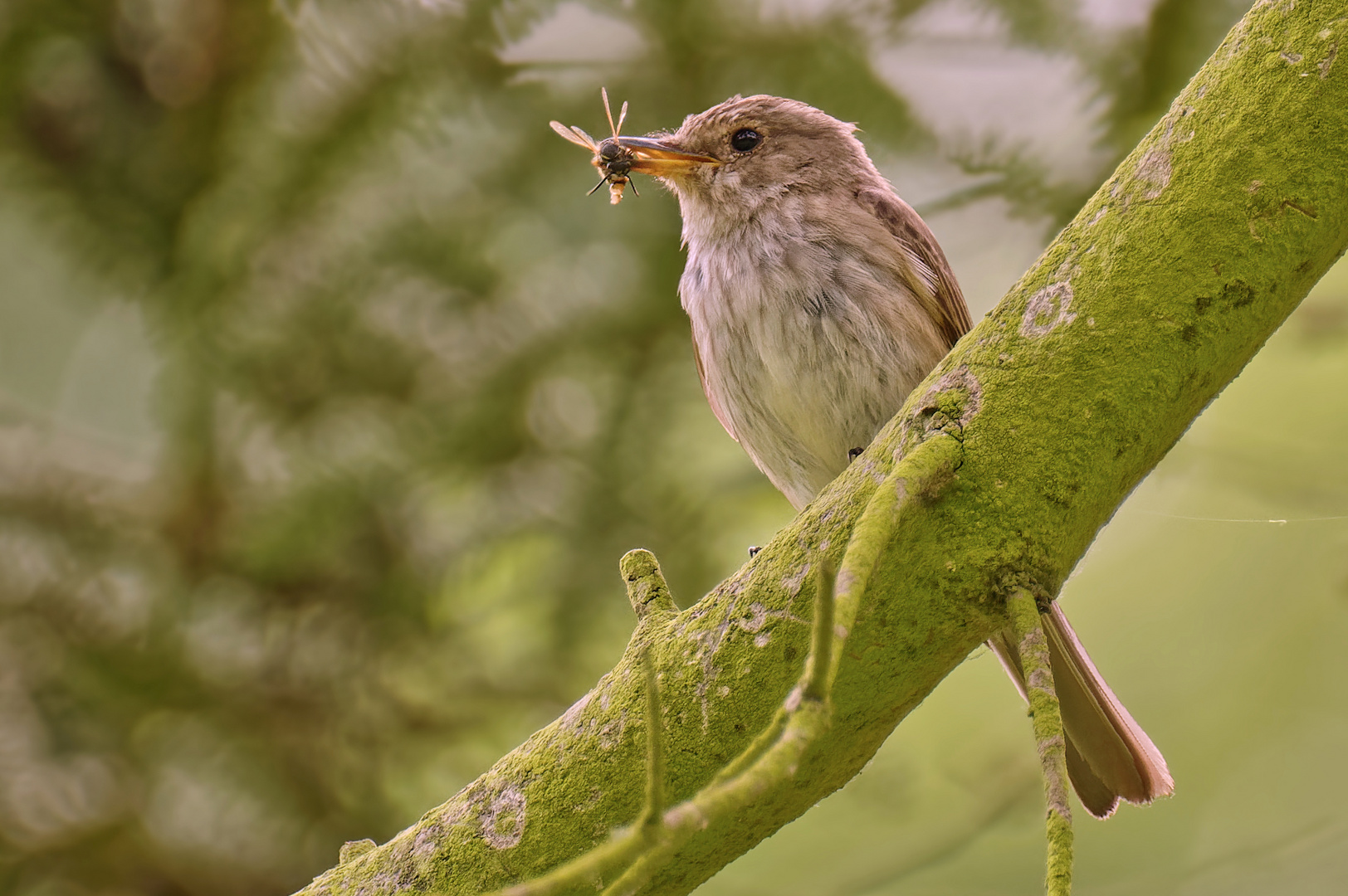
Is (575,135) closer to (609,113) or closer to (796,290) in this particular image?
(609,113)

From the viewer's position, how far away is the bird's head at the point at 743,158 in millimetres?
2992

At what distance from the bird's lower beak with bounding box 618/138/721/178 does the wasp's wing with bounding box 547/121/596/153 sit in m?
0.13

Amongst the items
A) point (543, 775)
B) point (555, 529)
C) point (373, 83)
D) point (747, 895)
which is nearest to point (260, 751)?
point (555, 529)

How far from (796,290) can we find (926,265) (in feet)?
1.27

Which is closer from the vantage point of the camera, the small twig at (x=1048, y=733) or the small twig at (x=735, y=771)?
the small twig at (x=735, y=771)

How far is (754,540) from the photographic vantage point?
3.26 metres

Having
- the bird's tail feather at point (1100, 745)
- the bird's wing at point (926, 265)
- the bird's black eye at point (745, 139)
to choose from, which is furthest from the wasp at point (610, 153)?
the bird's tail feather at point (1100, 745)

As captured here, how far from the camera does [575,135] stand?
3.11 m

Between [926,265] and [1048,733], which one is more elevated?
[926,265]

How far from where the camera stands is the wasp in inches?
117

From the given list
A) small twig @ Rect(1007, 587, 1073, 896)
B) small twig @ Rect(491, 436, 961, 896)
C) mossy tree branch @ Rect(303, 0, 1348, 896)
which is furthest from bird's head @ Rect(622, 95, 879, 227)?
small twig @ Rect(491, 436, 961, 896)

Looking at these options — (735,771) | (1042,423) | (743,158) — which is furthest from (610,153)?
(735,771)

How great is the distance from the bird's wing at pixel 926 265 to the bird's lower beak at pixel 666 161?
1.36ft

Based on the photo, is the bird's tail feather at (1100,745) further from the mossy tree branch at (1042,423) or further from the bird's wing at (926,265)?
the bird's wing at (926,265)
